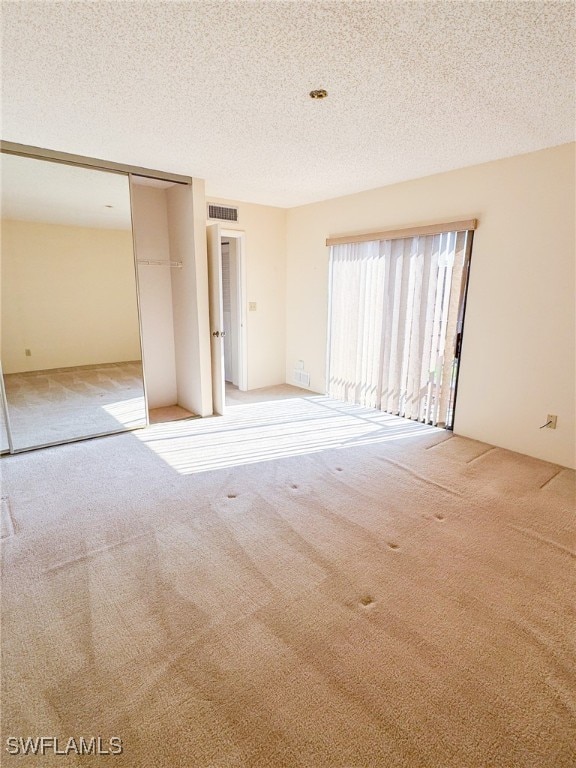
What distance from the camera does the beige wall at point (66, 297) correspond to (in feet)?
10.4

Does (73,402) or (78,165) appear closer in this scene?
(78,165)

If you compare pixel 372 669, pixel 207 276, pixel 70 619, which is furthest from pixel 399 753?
pixel 207 276

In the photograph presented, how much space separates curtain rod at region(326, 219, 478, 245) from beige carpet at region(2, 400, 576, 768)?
2243 mm

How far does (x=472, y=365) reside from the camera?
146 inches

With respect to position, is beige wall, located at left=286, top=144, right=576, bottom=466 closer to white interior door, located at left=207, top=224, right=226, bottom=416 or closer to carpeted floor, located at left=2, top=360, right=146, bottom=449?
white interior door, located at left=207, top=224, right=226, bottom=416

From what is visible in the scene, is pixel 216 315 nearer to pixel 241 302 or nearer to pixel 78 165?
pixel 241 302

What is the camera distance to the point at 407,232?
3.94 metres

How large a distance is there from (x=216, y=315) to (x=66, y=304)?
1.44m

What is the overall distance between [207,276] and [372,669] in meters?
3.79

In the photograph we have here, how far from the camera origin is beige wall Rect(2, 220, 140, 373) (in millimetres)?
3162

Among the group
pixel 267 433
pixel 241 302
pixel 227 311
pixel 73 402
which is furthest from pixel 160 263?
pixel 267 433
